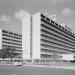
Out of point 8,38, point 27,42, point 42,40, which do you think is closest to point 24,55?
point 27,42

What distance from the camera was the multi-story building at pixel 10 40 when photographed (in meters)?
110

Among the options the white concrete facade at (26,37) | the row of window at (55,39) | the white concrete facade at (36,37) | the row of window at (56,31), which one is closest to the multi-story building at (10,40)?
the white concrete facade at (26,37)

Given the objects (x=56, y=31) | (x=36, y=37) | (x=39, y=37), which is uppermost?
(x=56, y=31)

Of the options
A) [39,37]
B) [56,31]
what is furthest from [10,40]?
[39,37]

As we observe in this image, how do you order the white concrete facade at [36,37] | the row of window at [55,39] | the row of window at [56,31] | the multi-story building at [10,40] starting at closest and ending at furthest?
the white concrete facade at [36,37]
the row of window at [55,39]
the row of window at [56,31]
the multi-story building at [10,40]

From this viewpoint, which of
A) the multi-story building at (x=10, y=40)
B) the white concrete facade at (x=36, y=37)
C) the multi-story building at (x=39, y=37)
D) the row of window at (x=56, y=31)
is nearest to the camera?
the white concrete facade at (x=36, y=37)

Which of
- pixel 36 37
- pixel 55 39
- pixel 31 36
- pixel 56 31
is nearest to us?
pixel 36 37

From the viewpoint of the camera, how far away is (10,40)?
11712cm

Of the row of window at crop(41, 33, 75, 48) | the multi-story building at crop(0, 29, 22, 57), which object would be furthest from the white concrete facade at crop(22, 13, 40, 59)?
the multi-story building at crop(0, 29, 22, 57)

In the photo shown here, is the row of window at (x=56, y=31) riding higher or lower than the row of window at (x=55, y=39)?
higher

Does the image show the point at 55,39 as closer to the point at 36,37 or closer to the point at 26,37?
the point at 36,37

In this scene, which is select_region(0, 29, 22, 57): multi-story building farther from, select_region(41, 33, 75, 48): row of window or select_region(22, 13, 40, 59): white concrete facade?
select_region(41, 33, 75, 48): row of window

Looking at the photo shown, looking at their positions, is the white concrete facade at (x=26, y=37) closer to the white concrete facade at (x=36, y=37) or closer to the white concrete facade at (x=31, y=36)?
the white concrete facade at (x=31, y=36)

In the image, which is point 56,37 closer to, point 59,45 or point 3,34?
point 59,45
